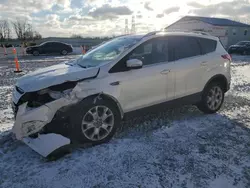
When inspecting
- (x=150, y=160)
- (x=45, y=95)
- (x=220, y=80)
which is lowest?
(x=150, y=160)

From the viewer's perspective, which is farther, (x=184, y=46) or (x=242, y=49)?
(x=242, y=49)

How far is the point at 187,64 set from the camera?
15.4 feet

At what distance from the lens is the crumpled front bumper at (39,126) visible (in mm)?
3352

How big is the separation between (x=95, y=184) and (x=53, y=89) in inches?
60.3

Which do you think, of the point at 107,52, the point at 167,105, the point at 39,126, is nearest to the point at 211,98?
the point at 167,105

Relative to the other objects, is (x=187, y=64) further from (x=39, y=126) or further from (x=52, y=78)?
(x=39, y=126)

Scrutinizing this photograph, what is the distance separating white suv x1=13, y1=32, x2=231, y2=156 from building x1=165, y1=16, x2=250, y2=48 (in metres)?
37.2

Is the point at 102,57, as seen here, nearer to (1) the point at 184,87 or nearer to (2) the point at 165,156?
(1) the point at 184,87

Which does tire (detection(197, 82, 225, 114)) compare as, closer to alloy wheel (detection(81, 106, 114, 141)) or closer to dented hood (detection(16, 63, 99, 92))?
alloy wheel (detection(81, 106, 114, 141))

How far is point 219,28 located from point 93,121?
4327 cm

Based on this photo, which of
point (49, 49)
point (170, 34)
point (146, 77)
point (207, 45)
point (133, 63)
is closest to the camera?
point (133, 63)

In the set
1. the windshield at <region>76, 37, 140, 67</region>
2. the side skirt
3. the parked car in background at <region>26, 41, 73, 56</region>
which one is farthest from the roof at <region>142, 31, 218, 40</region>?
the parked car in background at <region>26, 41, 73, 56</region>

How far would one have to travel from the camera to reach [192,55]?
4.89 meters

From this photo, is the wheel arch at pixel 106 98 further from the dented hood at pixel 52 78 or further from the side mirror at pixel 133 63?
the side mirror at pixel 133 63
